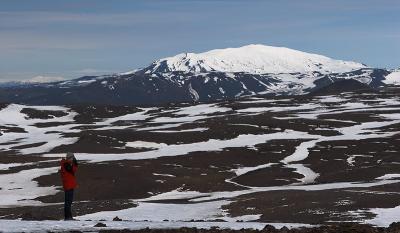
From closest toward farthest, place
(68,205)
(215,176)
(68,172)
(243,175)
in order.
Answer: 1. (68,205)
2. (68,172)
3. (215,176)
4. (243,175)

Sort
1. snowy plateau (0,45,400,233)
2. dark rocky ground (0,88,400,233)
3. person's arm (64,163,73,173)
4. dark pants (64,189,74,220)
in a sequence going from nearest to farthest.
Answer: dark pants (64,189,74,220)
person's arm (64,163,73,173)
snowy plateau (0,45,400,233)
dark rocky ground (0,88,400,233)

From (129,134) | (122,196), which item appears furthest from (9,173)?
(129,134)

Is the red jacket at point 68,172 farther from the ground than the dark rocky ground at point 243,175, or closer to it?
farther from the ground

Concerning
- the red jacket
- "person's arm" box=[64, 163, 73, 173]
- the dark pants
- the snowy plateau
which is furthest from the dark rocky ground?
"person's arm" box=[64, 163, 73, 173]

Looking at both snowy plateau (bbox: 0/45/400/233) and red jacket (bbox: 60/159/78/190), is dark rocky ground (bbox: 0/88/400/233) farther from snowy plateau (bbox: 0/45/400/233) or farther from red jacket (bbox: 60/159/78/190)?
red jacket (bbox: 60/159/78/190)

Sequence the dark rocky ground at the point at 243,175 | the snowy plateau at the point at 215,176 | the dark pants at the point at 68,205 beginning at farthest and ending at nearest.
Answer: the dark rocky ground at the point at 243,175 → the snowy plateau at the point at 215,176 → the dark pants at the point at 68,205

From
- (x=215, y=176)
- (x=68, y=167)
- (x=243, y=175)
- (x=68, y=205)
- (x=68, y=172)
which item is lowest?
(x=243, y=175)

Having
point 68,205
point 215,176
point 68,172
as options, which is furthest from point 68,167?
point 215,176

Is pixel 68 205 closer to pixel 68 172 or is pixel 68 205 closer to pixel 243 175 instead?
pixel 68 172

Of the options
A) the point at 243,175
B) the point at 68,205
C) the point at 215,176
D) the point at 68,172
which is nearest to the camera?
the point at 68,205

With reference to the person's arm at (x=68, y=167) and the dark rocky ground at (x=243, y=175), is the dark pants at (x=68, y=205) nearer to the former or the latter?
the person's arm at (x=68, y=167)

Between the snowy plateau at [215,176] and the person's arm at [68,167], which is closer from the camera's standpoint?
the person's arm at [68,167]

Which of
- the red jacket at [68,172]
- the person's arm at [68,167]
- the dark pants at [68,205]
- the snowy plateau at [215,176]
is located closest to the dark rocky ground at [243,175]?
the snowy plateau at [215,176]
